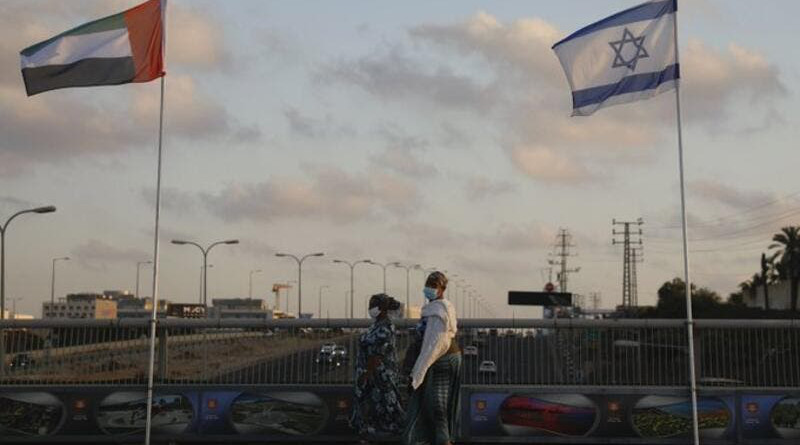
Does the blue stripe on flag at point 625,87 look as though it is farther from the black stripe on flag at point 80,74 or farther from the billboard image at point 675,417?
the black stripe on flag at point 80,74

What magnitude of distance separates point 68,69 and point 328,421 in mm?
5081

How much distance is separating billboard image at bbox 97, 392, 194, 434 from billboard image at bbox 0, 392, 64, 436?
20.5 inches

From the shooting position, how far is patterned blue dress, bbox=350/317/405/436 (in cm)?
980

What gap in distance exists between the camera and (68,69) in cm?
1184

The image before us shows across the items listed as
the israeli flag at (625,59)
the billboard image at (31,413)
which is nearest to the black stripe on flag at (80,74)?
the billboard image at (31,413)

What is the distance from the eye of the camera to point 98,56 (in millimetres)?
11859

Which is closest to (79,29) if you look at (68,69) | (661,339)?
(68,69)

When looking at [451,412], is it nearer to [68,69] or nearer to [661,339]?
[661,339]

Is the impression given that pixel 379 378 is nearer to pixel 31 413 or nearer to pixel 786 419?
pixel 31 413

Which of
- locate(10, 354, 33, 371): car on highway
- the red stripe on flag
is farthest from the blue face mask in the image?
locate(10, 354, 33, 371): car on highway

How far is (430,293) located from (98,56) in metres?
5.47

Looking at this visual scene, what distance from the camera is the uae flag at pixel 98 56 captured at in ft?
38.8

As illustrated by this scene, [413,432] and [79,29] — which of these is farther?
[79,29]

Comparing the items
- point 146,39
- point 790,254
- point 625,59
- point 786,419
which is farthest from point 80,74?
point 790,254
